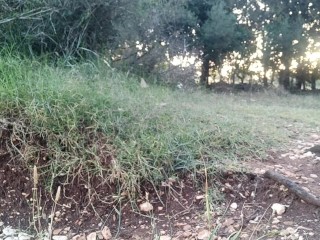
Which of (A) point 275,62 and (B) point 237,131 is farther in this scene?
(A) point 275,62

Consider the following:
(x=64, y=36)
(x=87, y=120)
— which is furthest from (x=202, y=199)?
(x=64, y=36)

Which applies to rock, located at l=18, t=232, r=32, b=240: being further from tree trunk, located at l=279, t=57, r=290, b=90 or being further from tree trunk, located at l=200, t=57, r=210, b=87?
tree trunk, located at l=279, t=57, r=290, b=90

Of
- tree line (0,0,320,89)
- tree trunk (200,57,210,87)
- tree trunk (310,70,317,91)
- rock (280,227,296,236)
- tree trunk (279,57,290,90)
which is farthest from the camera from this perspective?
tree trunk (310,70,317,91)

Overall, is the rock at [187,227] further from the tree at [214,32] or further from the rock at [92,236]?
the tree at [214,32]

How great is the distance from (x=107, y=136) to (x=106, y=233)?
2.07 feet

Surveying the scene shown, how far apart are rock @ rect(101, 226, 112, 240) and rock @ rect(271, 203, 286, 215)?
2.71 ft

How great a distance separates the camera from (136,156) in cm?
215

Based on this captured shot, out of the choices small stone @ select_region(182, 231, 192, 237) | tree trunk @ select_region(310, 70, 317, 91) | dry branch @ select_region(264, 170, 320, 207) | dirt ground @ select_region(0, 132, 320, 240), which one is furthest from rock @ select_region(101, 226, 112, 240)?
tree trunk @ select_region(310, 70, 317, 91)

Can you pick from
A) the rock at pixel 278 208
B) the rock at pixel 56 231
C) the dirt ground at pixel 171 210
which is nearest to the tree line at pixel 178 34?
the dirt ground at pixel 171 210

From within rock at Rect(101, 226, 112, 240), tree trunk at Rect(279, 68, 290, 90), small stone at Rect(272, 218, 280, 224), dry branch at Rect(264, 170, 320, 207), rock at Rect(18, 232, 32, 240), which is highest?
tree trunk at Rect(279, 68, 290, 90)

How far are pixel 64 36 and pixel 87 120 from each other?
6.42 feet

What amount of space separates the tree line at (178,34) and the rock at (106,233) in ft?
7.50

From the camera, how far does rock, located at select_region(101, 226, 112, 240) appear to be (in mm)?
1849

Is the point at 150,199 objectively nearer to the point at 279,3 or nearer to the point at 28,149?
the point at 28,149
